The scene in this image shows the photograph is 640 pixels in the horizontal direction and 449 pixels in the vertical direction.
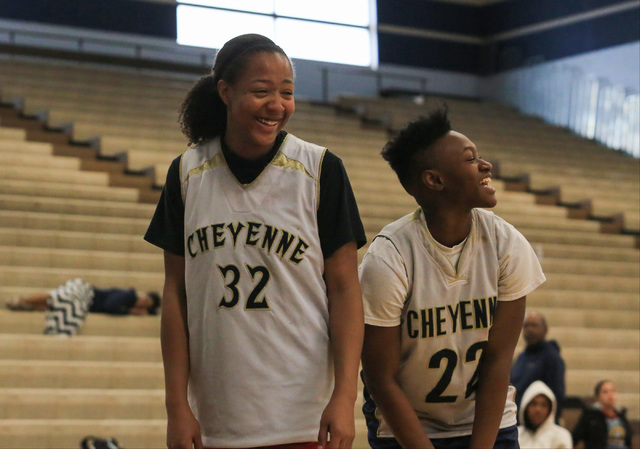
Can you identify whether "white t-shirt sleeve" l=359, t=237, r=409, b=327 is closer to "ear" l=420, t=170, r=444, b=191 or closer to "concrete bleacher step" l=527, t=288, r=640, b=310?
"ear" l=420, t=170, r=444, b=191

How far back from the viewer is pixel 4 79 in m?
10.4

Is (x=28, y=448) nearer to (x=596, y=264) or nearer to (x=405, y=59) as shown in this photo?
(x=596, y=264)

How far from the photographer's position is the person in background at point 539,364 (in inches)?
224

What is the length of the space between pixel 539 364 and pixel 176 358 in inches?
160

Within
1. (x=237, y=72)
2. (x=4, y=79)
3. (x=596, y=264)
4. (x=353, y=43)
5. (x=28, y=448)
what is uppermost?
(x=353, y=43)

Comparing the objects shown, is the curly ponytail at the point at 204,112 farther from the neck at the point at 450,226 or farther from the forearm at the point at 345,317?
the neck at the point at 450,226

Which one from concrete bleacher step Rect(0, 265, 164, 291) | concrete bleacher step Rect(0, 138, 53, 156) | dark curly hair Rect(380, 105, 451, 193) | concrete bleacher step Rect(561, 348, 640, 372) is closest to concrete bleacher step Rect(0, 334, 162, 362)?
concrete bleacher step Rect(0, 265, 164, 291)

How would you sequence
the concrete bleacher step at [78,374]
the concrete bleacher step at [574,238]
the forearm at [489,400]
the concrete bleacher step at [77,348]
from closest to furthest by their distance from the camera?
the forearm at [489,400], the concrete bleacher step at [78,374], the concrete bleacher step at [77,348], the concrete bleacher step at [574,238]

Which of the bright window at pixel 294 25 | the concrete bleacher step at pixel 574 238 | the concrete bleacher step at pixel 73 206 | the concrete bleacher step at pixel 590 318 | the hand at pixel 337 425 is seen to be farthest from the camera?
the bright window at pixel 294 25

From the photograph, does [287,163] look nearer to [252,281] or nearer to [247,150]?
[247,150]

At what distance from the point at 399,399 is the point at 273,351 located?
1.25 ft

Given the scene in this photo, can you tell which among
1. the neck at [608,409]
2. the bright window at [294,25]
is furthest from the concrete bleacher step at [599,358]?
the bright window at [294,25]

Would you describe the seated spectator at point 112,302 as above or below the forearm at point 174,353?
below

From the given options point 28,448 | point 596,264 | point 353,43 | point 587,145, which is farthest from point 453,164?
point 353,43
